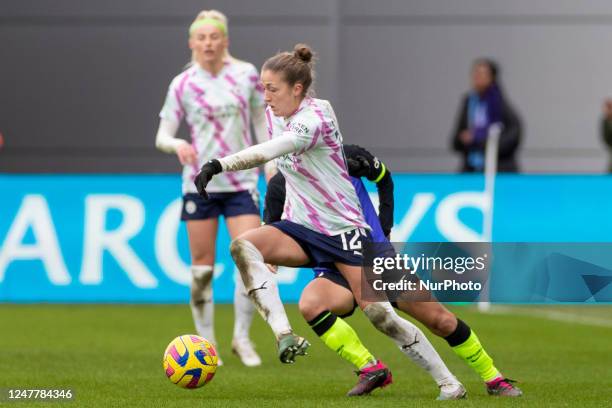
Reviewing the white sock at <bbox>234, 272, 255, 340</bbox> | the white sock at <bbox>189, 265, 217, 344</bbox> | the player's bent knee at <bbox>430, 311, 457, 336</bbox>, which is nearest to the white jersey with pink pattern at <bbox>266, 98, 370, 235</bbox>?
the player's bent knee at <bbox>430, 311, 457, 336</bbox>

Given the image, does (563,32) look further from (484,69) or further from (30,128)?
(30,128)

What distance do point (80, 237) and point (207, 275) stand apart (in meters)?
4.74

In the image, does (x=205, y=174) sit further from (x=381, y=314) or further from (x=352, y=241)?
(x=381, y=314)

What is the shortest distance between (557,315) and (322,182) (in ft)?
24.2

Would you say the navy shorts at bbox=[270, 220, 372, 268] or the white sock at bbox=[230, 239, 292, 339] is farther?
the navy shorts at bbox=[270, 220, 372, 268]

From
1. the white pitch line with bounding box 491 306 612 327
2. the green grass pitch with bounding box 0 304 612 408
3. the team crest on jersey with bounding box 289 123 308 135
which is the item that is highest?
the team crest on jersey with bounding box 289 123 308 135

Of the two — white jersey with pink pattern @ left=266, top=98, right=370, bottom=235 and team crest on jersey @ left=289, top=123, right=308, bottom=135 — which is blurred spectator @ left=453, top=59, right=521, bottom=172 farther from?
team crest on jersey @ left=289, top=123, right=308, bottom=135

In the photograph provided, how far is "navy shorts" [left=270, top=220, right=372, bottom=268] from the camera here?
7.21m

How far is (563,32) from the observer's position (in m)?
19.5

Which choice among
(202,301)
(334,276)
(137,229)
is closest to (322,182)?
(334,276)

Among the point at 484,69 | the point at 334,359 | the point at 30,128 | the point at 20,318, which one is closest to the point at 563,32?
the point at 484,69

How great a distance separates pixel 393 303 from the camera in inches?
287

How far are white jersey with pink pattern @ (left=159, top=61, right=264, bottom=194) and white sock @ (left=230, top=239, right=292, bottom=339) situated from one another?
8.09ft

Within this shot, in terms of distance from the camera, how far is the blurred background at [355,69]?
19.3m
